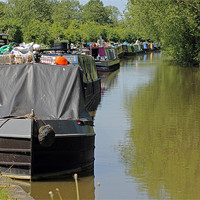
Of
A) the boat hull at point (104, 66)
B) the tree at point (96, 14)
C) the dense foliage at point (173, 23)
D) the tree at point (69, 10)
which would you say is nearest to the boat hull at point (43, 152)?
the dense foliage at point (173, 23)

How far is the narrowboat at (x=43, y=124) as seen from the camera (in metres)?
7.54

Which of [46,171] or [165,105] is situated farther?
[165,105]

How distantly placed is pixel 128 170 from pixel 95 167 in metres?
0.62

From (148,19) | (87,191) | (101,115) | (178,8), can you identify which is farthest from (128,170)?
(148,19)

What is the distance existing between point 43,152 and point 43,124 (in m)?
0.45

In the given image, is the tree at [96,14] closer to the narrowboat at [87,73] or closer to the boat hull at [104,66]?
the boat hull at [104,66]

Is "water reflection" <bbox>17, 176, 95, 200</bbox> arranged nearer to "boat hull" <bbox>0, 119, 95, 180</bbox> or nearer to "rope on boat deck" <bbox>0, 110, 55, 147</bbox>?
"boat hull" <bbox>0, 119, 95, 180</bbox>

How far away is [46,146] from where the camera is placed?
7.52m

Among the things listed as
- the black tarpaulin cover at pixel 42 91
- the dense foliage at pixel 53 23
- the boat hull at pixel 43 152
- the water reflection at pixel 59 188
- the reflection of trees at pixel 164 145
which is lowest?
the reflection of trees at pixel 164 145

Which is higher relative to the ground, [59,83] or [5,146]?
[59,83]

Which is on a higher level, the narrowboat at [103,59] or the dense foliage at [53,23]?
the dense foliage at [53,23]

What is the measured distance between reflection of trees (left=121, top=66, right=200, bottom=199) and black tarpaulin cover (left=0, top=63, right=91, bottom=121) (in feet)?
5.38

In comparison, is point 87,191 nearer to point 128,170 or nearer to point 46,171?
point 46,171

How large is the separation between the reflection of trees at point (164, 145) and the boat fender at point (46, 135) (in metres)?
1.77
